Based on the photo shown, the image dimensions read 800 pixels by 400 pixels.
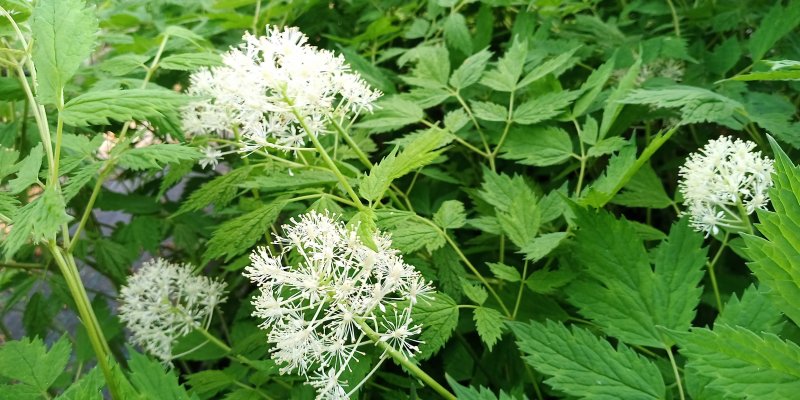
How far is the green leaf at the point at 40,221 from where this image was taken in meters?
0.61

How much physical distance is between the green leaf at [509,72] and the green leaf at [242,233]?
1.38ft

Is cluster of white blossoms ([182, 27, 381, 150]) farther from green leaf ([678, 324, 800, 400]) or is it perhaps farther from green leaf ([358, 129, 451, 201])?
green leaf ([678, 324, 800, 400])

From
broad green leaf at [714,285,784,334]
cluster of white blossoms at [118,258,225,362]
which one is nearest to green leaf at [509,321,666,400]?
broad green leaf at [714,285,784,334]

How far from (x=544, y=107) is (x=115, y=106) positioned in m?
0.60

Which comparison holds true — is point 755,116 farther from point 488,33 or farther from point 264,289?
point 264,289

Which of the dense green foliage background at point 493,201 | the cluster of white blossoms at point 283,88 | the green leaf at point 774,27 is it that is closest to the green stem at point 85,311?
the dense green foliage background at point 493,201

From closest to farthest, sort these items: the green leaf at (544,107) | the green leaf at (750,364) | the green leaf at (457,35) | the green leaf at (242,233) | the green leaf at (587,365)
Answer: the green leaf at (750,364)
the green leaf at (587,365)
the green leaf at (242,233)
the green leaf at (544,107)
the green leaf at (457,35)

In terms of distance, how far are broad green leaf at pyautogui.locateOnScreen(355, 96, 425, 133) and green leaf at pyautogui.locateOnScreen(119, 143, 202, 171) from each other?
260mm

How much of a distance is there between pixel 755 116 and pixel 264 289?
29.7 inches

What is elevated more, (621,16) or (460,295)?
(621,16)

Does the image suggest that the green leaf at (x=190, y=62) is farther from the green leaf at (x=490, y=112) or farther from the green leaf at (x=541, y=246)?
the green leaf at (x=541, y=246)

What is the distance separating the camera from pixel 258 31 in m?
1.36

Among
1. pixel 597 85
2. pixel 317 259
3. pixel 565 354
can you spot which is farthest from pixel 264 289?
pixel 597 85

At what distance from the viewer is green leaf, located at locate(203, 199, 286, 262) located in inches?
30.3
